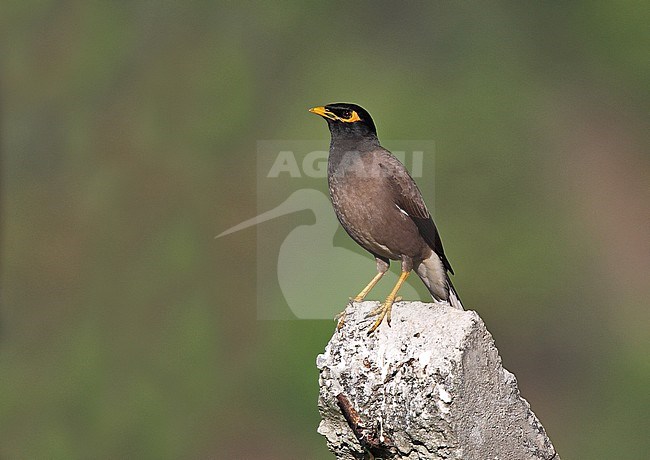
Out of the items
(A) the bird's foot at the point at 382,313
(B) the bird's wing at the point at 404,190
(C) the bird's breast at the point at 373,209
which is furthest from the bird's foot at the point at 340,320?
(B) the bird's wing at the point at 404,190

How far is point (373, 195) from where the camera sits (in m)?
4.03

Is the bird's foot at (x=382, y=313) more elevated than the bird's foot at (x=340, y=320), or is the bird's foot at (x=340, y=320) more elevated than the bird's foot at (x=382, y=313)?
the bird's foot at (x=382, y=313)

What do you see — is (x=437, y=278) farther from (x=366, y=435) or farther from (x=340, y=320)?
(x=366, y=435)

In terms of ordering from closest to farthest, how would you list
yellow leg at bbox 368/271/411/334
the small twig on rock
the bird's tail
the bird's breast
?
the small twig on rock
yellow leg at bbox 368/271/411/334
the bird's breast
the bird's tail

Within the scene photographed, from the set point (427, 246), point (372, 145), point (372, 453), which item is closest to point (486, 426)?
point (372, 453)

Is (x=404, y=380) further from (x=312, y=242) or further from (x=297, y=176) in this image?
(x=297, y=176)

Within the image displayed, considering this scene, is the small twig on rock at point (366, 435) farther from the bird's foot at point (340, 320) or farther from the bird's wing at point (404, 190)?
the bird's wing at point (404, 190)

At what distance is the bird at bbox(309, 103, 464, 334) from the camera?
4035 millimetres

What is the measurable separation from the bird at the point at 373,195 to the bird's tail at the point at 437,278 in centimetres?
1

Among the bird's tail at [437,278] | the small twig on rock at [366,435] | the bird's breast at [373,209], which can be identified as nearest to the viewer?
the small twig on rock at [366,435]

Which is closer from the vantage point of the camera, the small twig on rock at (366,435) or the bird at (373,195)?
the small twig on rock at (366,435)

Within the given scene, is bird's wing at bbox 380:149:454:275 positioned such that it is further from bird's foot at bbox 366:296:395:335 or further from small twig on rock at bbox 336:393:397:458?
small twig on rock at bbox 336:393:397:458

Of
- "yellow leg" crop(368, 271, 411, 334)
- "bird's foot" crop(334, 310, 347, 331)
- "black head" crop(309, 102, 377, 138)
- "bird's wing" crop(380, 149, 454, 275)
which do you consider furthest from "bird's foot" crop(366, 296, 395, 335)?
"black head" crop(309, 102, 377, 138)

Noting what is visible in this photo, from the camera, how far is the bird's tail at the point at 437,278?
4164 millimetres
